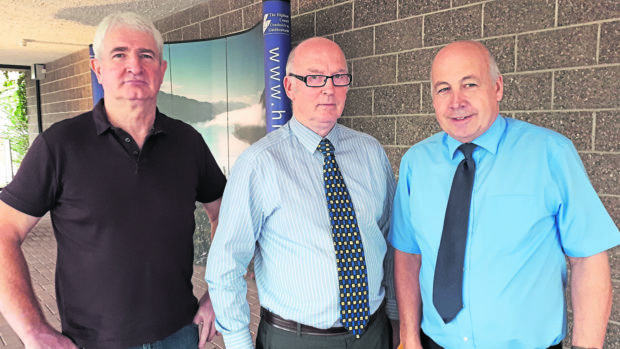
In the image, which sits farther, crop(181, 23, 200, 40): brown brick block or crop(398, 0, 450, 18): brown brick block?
crop(181, 23, 200, 40): brown brick block

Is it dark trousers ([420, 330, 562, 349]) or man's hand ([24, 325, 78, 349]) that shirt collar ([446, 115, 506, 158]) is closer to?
dark trousers ([420, 330, 562, 349])

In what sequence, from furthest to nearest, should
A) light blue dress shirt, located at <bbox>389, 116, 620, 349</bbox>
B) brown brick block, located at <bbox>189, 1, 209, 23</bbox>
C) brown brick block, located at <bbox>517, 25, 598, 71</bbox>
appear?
1. brown brick block, located at <bbox>189, 1, 209, 23</bbox>
2. brown brick block, located at <bbox>517, 25, 598, 71</bbox>
3. light blue dress shirt, located at <bbox>389, 116, 620, 349</bbox>

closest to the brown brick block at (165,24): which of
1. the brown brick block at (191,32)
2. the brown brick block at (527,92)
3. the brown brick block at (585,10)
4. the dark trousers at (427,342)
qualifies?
the brown brick block at (191,32)

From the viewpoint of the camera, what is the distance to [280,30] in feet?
11.7

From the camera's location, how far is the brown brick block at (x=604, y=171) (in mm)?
2340

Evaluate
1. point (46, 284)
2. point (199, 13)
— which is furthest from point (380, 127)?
point (46, 284)

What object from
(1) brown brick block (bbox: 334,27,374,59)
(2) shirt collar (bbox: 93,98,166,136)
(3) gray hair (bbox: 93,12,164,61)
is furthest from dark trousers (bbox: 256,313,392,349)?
(1) brown brick block (bbox: 334,27,374,59)

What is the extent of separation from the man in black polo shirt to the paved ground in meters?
1.99

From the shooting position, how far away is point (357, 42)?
11.7 ft

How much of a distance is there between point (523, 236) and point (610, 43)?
1.63 meters

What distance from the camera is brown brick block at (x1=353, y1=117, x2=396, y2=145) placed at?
134 inches

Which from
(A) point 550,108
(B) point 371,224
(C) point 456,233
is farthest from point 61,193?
(A) point 550,108

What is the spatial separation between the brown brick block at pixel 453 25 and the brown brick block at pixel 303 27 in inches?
47.0

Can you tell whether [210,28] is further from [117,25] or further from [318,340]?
[318,340]
